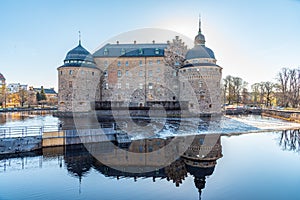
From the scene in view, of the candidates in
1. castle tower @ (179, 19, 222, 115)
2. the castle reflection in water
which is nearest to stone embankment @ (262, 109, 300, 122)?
castle tower @ (179, 19, 222, 115)

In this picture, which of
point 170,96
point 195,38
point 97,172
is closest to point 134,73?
point 170,96

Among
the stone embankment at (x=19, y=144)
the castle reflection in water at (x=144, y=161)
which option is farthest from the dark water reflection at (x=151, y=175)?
the stone embankment at (x=19, y=144)

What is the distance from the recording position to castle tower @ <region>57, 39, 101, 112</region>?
2386 centimetres

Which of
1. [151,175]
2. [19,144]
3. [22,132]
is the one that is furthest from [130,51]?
[151,175]

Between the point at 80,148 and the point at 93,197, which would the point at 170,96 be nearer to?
the point at 80,148

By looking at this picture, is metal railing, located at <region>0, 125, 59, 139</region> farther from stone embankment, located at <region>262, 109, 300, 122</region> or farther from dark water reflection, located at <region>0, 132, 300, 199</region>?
stone embankment, located at <region>262, 109, 300, 122</region>

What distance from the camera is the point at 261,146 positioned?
1177 cm

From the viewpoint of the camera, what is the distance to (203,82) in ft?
77.5

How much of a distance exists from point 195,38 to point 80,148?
72.3 ft

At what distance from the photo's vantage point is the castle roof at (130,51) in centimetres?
2908

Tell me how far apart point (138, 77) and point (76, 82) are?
28.2 ft

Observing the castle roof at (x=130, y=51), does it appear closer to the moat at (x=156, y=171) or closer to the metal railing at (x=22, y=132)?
the metal railing at (x=22, y=132)

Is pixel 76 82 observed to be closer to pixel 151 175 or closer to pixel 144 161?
pixel 144 161

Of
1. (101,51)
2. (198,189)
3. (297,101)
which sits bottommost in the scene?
(198,189)
